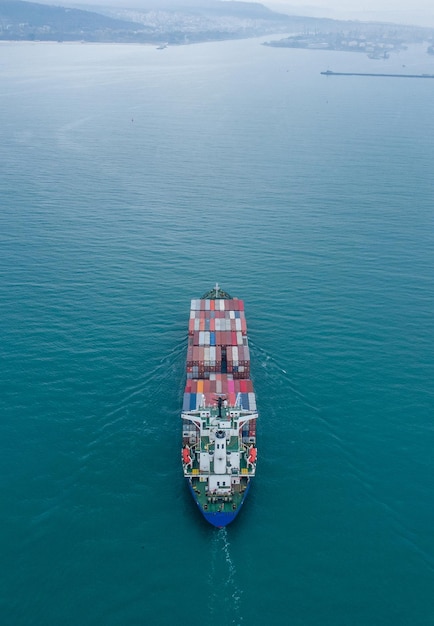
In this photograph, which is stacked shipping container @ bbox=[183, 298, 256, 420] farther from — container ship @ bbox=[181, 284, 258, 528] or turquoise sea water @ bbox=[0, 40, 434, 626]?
turquoise sea water @ bbox=[0, 40, 434, 626]

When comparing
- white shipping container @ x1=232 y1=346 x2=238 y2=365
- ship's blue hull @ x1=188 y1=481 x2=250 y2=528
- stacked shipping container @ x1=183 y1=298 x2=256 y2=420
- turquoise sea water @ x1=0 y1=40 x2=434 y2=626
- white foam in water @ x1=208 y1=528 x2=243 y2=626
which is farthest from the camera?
white shipping container @ x1=232 y1=346 x2=238 y2=365

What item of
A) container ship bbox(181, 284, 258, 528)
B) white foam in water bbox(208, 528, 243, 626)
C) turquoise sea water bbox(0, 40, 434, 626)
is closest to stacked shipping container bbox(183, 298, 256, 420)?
container ship bbox(181, 284, 258, 528)

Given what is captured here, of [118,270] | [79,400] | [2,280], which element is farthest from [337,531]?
[2,280]

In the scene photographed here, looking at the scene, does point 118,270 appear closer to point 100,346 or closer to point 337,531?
point 100,346

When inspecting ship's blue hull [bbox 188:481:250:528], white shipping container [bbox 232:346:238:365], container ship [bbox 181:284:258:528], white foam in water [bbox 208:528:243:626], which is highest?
white shipping container [bbox 232:346:238:365]

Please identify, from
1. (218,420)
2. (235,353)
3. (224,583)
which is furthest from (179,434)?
(224,583)


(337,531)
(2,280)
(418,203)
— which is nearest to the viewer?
(337,531)

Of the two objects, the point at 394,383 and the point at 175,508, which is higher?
the point at 394,383

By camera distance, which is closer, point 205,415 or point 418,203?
point 205,415
